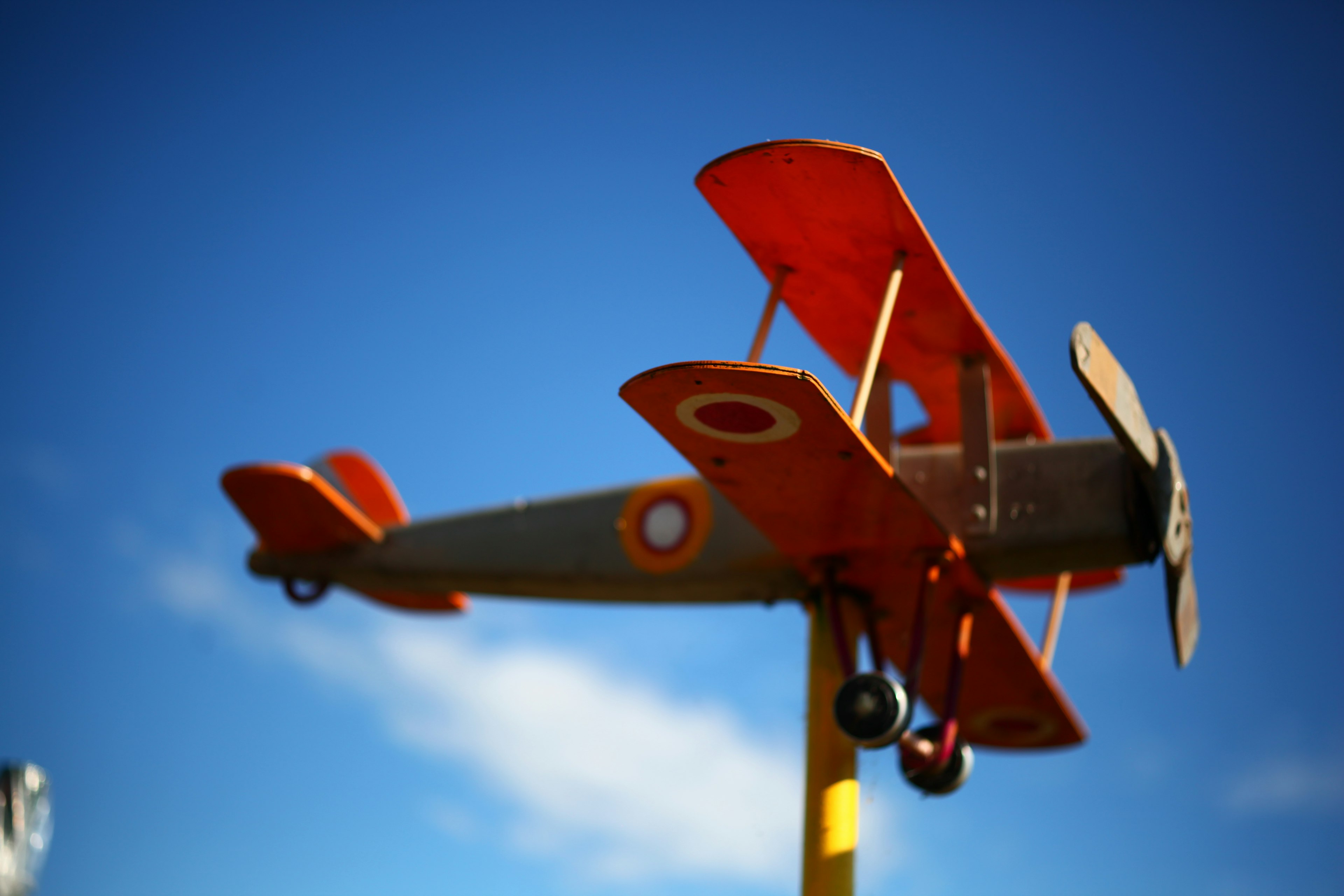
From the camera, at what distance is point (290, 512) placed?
11.8m

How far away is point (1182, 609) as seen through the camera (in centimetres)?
903

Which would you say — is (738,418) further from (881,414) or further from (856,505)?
(881,414)

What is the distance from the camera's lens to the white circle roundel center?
10.4m

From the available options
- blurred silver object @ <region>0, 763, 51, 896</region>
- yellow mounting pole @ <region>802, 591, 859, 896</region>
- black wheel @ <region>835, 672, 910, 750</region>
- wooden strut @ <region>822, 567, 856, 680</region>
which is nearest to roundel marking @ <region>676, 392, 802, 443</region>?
black wheel @ <region>835, 672, 910, 750</region>

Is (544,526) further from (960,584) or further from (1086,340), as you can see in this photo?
(1086,340)

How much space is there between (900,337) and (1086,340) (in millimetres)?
2180

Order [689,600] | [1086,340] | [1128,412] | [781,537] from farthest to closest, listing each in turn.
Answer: [689,600]
[781,537]
[1128,412]
[1086,340]

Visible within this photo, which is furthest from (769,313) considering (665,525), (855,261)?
(665,525)

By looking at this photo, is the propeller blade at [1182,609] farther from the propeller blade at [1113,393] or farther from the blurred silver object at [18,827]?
the blurred silver object at [18,827]

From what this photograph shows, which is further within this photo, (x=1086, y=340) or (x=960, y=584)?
(x=960, y=584)

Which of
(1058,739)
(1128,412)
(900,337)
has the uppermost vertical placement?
(900,337)

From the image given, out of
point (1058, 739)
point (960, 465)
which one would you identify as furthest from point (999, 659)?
point (960, 465)

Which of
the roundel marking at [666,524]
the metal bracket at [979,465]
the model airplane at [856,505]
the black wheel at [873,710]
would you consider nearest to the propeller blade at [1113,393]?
the model airplane at [856,505]

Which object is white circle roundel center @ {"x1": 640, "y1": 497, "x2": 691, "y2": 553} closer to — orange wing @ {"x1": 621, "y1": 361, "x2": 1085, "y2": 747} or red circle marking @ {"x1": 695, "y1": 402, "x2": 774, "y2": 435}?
orange wing @ {"x1": 621, "y1": 361, "x2": 1085, "y2": 747}
